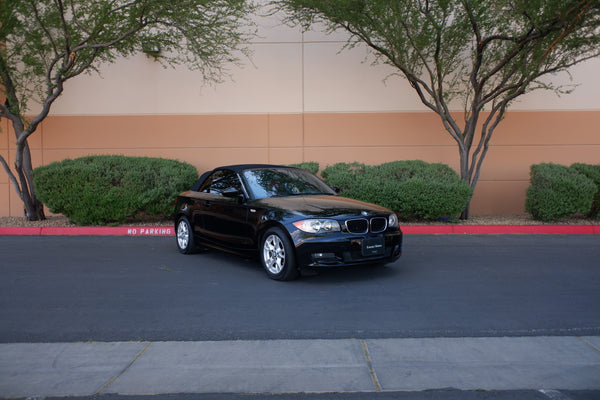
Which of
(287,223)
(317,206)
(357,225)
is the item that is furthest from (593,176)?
(287,223)

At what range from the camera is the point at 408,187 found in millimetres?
11281

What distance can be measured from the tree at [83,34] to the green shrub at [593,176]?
864cm

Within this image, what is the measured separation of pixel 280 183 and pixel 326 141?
668 cm

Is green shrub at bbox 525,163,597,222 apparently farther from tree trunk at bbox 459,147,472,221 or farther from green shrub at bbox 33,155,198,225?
green shrub at bbox 33,155,198,225

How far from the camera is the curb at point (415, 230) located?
35.8ft

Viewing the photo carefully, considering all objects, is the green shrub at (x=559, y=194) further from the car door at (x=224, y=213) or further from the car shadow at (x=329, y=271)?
the car door at (x=224, y=213)

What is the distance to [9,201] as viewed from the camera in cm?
1385

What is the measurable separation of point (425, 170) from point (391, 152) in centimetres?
214

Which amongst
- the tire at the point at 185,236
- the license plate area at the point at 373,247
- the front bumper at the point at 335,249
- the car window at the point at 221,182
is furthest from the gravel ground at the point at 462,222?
the front bumper at the point at 335,249

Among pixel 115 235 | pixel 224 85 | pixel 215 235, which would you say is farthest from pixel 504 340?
pixel 224 85

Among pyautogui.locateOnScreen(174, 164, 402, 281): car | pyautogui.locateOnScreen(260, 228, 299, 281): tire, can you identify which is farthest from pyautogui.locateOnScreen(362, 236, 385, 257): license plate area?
pyautogui.locateOnScreen(260, 228, 299, 281): tire

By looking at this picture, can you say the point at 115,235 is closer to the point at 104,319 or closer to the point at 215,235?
the point at 215,235

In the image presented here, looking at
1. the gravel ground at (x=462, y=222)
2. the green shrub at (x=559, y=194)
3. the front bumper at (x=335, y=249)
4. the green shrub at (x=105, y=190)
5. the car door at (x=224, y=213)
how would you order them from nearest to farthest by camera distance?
the front bumper at (x=335, y=249) < the car door at (x=224, y=213) < the green shrub at (x=559, y=194) < the green shrub at (x=105, y=190) < the gravel ground at (x=462, y=222)

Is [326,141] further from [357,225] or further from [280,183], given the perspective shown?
[357,225]
